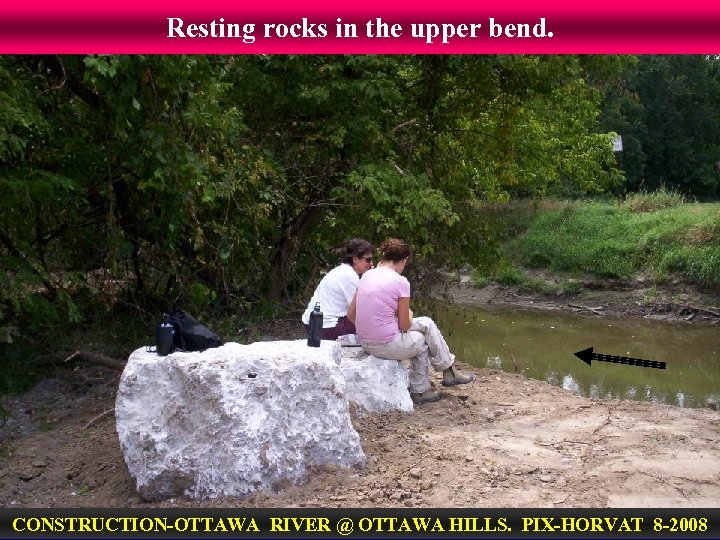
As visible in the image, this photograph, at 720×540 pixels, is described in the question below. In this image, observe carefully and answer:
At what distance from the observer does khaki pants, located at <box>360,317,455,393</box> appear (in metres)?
6.46

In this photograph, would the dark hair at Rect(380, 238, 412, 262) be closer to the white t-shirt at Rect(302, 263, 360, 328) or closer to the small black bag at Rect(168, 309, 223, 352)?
the white t-shirt at Rect(302, 263, 360, 328)

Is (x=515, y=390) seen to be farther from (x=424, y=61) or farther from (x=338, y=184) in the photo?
(x=424, y=61)

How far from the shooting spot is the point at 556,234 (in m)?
24.5

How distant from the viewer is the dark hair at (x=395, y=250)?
636cm

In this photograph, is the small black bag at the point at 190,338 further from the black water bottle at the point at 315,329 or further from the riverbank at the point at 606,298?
the riverbank at the point at 606,298

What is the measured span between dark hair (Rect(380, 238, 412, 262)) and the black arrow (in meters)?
7.68

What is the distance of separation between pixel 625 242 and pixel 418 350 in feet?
58.1

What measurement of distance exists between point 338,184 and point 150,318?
2621 millimetres

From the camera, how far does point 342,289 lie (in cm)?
698

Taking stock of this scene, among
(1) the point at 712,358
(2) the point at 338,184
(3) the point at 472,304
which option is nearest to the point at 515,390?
(2) the point at 338,184

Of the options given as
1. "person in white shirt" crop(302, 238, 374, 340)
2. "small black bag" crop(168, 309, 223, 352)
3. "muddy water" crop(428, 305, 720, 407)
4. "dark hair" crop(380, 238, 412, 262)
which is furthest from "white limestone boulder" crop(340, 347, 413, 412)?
"muddy water" crop(428, 305, 720, 407)

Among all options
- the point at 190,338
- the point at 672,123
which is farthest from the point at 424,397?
the point at 672,123

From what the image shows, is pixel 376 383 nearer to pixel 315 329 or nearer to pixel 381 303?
pixel 381 303

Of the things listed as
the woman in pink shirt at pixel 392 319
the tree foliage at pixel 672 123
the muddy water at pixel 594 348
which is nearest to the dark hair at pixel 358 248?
the woman in pink shirt at pixel 392 319
